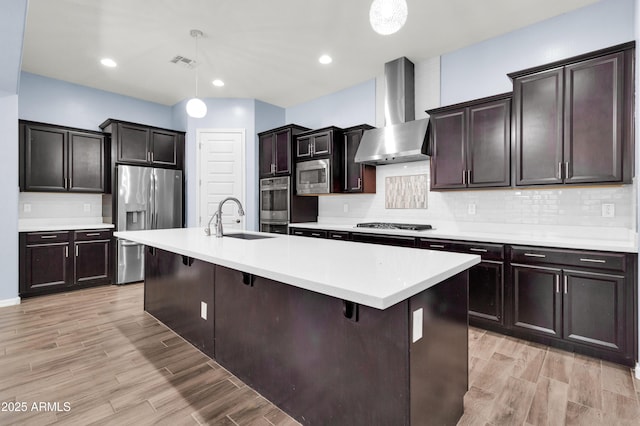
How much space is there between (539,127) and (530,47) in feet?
3.50

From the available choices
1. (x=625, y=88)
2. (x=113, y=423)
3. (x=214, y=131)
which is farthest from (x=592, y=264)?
(x=214, y=131)

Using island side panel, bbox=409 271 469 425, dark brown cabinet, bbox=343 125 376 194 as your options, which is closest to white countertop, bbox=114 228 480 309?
island side panel, bbox=409 271 469 425

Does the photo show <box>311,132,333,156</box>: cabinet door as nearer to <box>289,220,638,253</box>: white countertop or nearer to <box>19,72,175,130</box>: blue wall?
<box>289,220,638,253</box>: white countertop

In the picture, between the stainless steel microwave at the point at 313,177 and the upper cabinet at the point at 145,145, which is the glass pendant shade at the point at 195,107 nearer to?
the stainless steel microwave at the point at 313,177

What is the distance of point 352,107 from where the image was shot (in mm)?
4840

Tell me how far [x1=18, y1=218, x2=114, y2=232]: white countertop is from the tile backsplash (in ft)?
12.4

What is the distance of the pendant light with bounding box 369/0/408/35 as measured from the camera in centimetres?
166

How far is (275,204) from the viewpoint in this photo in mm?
5156

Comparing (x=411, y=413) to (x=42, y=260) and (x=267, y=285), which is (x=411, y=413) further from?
(x=42, y=260)

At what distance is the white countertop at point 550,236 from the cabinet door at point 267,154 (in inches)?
88.7

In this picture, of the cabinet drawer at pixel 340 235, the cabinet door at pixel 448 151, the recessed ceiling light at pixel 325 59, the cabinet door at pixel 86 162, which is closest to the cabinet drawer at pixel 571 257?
the cabinet door at pixel 448 151

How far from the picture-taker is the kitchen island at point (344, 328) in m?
1.26

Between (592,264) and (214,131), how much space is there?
5234 millimetres

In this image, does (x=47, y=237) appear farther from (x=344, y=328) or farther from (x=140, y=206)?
(x=344, y=328)
